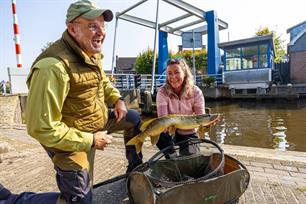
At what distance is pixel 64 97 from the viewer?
1910 mm

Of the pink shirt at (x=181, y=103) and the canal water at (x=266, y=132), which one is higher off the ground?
the pink shirt at (x=181, y=103)

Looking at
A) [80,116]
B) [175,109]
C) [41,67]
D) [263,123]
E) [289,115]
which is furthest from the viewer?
[289,115]

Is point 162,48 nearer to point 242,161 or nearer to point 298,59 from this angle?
point 298,59

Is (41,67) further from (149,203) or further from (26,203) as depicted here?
(149,203)

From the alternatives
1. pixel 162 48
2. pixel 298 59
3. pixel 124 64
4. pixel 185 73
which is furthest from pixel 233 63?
pixel 124 64

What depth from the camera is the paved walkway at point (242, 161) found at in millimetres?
2859

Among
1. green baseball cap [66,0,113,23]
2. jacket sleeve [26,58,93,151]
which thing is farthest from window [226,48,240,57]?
jacket sleeve [26,58,93,151]

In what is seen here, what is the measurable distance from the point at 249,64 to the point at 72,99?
20.2 metres

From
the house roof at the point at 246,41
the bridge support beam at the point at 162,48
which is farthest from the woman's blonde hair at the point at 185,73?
the bridge support beam at the point at 162,48

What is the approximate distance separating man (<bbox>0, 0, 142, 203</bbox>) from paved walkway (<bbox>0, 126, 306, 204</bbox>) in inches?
56.6

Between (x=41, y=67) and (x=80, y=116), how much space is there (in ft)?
1.73

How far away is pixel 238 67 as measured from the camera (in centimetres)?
2067

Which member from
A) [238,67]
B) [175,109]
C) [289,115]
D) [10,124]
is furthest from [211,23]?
[175,109]

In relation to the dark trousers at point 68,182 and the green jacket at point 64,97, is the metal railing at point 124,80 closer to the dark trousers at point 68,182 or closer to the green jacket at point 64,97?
the green jacket at point 64,97
